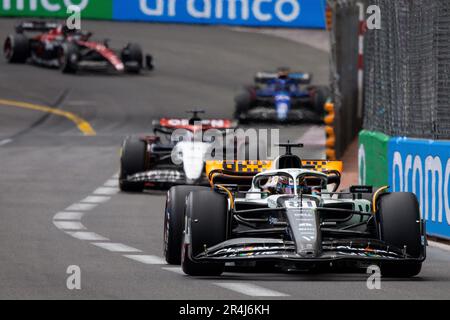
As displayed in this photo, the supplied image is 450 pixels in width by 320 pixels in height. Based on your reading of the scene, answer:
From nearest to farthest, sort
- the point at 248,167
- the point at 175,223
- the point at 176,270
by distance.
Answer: the point at 176,270 < the point at 175,223 < the point at 248,167

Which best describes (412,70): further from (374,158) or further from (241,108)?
(241,108)

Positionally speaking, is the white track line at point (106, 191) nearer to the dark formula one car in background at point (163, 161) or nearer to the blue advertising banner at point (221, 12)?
the dark formula one car in background at point (163, 161)

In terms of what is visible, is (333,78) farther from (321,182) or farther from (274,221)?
(274,221)

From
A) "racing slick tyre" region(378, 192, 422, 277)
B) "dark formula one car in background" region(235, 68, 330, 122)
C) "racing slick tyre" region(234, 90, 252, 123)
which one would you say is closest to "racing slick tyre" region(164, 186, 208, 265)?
"racing slick tyre" region(378, 192, 422, 277)

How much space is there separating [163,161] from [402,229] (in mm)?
10801

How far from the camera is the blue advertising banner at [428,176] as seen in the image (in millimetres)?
17186

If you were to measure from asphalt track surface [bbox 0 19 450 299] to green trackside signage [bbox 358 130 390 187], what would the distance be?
269cm

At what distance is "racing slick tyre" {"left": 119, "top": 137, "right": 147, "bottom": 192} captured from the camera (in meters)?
23.9

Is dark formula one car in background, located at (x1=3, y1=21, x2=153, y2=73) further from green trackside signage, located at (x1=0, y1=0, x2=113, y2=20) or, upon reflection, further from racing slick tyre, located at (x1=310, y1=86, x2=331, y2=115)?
racing slick tyre, located at (x1=310, y1=86, x2=331, y2=115)

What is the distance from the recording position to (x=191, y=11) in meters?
40.1

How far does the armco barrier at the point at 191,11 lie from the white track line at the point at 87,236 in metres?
22.3

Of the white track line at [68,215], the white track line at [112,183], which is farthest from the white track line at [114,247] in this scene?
the white track line at [112,183]

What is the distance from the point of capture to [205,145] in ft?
78.1

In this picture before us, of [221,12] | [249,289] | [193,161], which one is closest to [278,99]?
[221,12]
